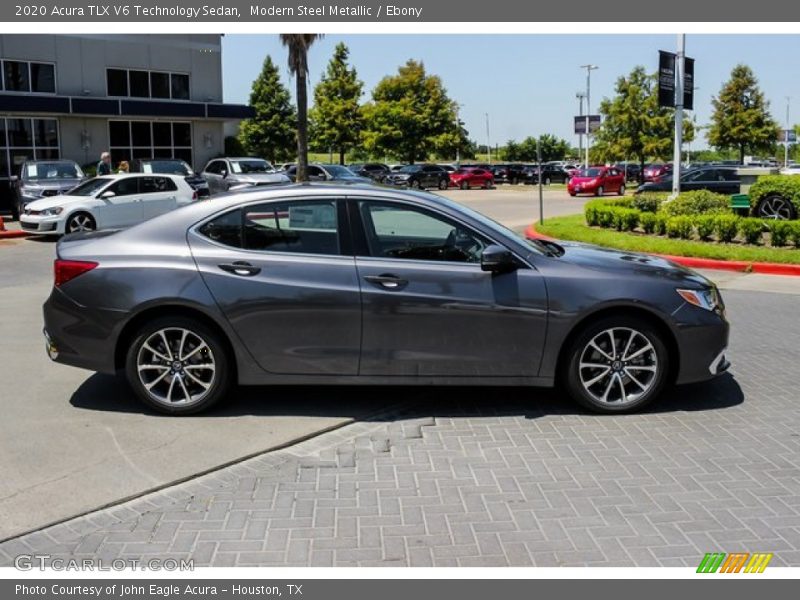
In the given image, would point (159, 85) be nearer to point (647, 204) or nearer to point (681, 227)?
point (647, 204)

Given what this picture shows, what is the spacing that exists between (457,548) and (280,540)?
0.85m

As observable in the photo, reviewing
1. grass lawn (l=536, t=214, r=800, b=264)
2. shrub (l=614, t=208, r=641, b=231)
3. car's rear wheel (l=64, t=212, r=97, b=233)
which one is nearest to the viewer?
grass lawn (l=536, t=214, r=800, b=264)

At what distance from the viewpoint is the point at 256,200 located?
19.5 ft

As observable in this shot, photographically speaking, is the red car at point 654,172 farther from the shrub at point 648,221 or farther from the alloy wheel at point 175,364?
the alloy wheel at point 175,364

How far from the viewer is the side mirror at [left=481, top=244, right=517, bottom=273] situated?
5.65m

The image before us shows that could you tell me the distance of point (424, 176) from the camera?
4784 centimetres

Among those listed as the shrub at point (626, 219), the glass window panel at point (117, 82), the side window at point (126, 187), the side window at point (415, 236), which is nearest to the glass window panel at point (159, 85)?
the glass window panel at point (117, 82)

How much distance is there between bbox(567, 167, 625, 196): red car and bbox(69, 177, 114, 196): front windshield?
27.2 metres

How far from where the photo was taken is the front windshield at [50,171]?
69.9ft

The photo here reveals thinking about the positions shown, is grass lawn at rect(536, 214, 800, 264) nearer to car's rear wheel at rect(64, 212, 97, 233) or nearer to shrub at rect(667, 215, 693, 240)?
shrub at rect(667, 215, 693, 240)

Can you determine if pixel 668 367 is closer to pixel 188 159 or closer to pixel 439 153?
pixel 188 159

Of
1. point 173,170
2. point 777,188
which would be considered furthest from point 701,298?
point 173,170

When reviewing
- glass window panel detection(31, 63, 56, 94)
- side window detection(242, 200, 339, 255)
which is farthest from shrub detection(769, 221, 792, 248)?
glass window panel detection(31, 63, 56, 94)

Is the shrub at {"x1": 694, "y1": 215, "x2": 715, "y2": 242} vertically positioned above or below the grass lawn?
above
